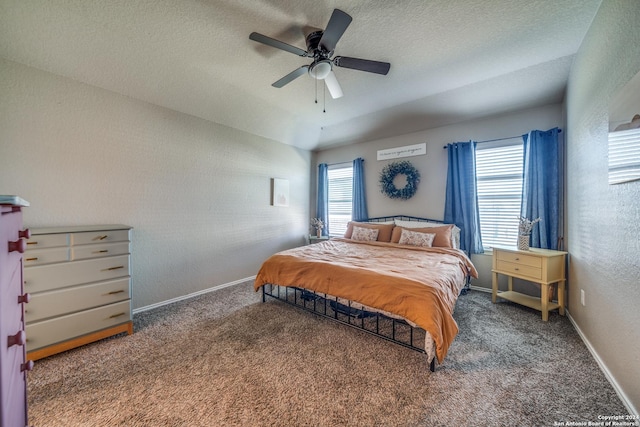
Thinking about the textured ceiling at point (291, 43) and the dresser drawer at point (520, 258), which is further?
the dresser drawer at point (520, 258)

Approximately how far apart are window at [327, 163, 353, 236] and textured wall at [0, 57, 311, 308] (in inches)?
53.0

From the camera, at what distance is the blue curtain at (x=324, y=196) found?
17.3 feet

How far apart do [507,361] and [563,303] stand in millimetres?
1505

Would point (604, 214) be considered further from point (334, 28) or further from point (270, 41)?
point (270, 41)

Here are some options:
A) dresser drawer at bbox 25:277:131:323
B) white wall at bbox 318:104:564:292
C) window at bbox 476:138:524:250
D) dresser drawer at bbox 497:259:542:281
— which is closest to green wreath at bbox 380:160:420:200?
white wall at bbox 318:104:564:292

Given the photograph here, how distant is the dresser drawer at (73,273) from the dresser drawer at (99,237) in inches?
6.7

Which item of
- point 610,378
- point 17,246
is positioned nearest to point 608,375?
point 610,378

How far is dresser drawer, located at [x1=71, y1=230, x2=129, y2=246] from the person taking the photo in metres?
2.12

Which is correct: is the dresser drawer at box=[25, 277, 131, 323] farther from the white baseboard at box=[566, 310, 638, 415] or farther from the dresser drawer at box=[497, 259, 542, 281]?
the dresser drawer at box=[497, 259, 542, 281]

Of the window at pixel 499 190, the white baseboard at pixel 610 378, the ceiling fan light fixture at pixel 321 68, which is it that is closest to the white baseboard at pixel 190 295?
the ceiling fan light fixture at pixel 321 68

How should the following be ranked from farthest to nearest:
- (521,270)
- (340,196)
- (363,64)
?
(340,196), (521,270), (363,64)

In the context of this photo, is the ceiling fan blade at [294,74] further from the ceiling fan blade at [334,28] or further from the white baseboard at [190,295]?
the white baseboard at [190,295]

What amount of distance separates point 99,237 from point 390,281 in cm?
270

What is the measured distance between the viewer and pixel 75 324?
81.9 inches
